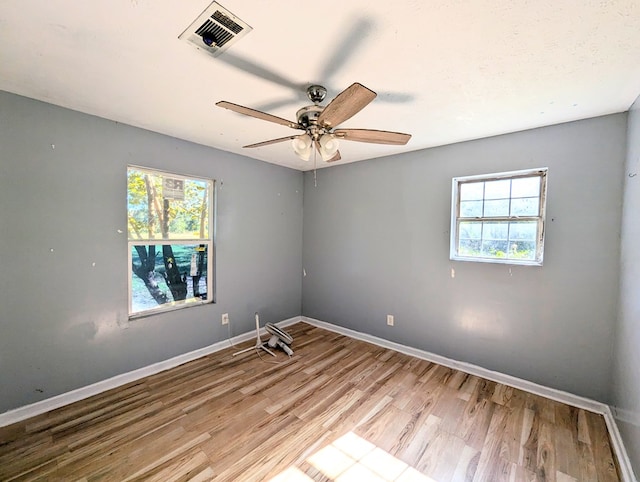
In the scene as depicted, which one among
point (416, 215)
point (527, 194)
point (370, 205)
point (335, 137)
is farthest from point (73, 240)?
point (527, 194)

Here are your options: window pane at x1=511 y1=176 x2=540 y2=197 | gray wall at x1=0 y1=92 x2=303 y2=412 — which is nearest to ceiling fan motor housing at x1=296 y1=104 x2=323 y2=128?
gray wall at x1=0 y1=92 x2=303 y2=412

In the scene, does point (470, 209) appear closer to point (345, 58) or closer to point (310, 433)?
point (345, 58)

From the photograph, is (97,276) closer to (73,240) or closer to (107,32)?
(73,240)

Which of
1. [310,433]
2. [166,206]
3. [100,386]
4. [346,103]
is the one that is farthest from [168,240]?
[346,103]

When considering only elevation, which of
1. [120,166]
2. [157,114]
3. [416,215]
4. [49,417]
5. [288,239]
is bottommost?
[49,417]

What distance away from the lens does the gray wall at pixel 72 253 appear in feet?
6.40

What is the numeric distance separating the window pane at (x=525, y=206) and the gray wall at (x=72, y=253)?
9.86 feet

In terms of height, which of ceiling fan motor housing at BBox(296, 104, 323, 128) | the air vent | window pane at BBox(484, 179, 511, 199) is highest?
the air vent

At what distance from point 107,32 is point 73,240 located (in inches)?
65.7

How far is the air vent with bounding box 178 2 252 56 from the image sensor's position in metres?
1.20

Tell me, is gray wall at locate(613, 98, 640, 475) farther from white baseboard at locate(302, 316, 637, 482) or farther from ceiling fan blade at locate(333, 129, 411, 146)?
ceiling fan blade at locate(333, 129, 411, 146)

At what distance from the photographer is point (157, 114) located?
223 cm

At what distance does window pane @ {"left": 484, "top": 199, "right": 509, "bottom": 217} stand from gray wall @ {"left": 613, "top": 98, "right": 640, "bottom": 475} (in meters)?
0.76

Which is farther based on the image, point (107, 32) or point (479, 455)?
point (479, 455)
